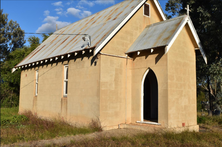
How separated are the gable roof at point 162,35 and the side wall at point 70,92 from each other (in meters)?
2.72

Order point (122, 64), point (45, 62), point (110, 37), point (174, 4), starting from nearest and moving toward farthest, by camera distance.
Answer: point (110, 37), point (122, 64), point (45, 62), point (174, 4)

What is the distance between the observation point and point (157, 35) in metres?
12.2

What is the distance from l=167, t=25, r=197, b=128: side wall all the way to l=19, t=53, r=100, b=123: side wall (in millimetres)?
3718

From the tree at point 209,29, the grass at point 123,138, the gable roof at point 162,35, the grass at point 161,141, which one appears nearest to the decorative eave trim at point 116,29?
the gable roof at point 162,35

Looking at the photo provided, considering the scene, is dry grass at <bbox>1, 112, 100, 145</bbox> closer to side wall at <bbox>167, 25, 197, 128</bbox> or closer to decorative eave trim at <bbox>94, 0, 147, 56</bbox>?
decorative eave trim at <bbox>94, 0, 147, 56</bbox>

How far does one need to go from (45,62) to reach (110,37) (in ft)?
20.7

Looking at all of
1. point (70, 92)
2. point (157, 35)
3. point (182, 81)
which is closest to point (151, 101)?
point (182, 81)

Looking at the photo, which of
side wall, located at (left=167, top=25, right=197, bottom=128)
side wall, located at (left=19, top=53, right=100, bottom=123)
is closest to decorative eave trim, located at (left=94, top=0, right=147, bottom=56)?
side wall, located at (left=19, top=53, right=100, bottom=123)

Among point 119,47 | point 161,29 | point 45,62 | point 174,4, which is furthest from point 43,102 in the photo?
point 174,4

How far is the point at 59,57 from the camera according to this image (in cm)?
1426

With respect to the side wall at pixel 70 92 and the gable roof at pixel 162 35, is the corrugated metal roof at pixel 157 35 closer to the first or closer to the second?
the gable roof at pixel 162 35

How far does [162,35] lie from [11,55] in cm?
2755

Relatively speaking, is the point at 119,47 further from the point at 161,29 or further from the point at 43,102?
the point at 43,102

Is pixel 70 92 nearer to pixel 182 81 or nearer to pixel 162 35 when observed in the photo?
pixel 162 35
